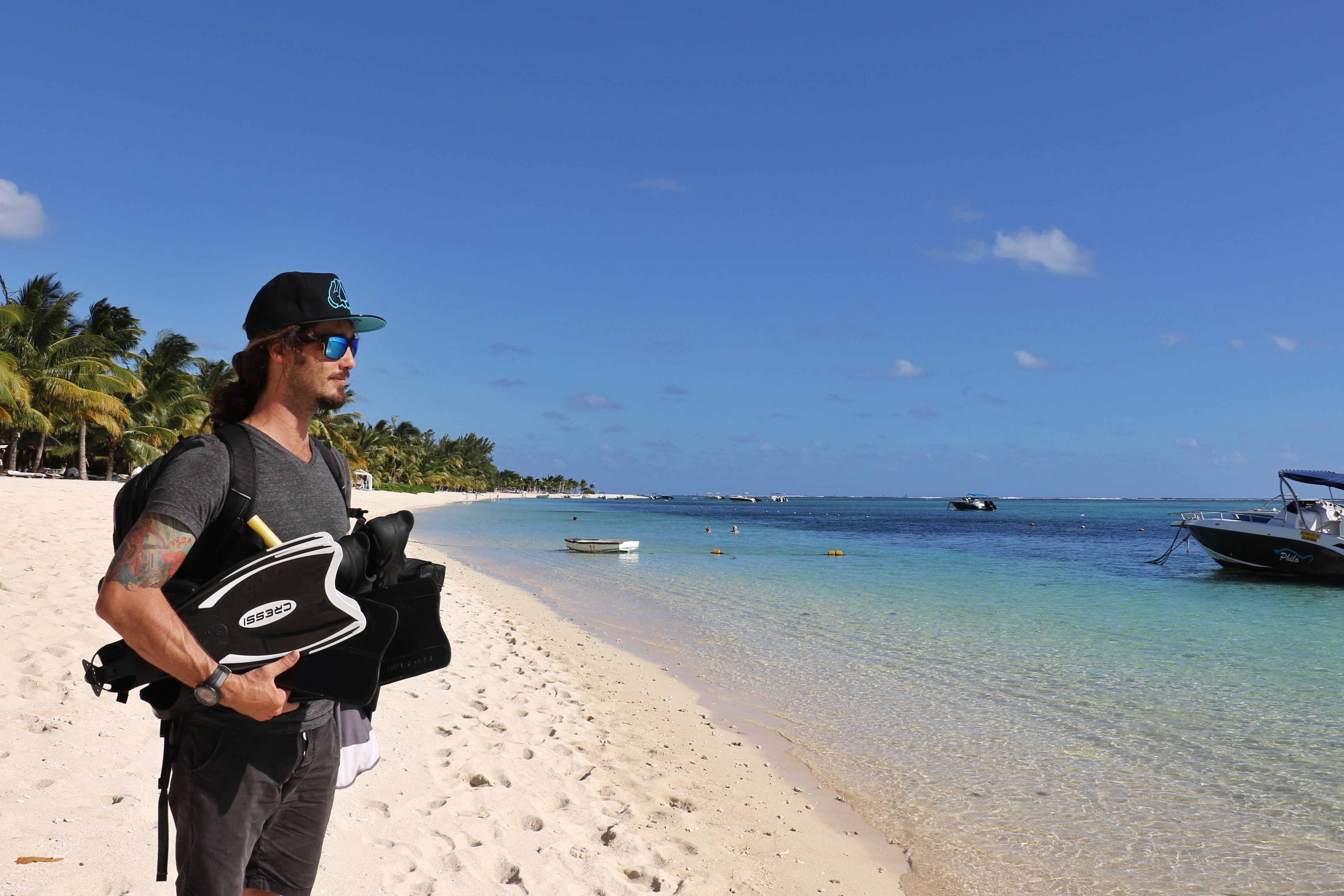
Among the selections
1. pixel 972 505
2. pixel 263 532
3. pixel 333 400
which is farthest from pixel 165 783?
pixel 972 505

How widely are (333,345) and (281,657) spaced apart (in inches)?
31.6

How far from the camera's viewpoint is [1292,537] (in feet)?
79.4

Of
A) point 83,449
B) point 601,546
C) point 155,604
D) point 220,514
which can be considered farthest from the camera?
point 83,449

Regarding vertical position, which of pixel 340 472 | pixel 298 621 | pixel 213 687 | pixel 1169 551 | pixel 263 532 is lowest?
pixel 1169 551

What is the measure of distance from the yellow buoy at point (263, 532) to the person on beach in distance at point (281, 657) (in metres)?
0.05

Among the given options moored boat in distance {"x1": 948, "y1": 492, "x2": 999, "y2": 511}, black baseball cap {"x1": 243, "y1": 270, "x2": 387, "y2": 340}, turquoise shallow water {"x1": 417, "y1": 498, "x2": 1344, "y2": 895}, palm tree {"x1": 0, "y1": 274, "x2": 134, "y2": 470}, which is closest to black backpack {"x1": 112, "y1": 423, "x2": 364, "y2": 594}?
Answer: black baseball cap {"x1": 243, "y1": 270, "x2": 387, "y2": 340}

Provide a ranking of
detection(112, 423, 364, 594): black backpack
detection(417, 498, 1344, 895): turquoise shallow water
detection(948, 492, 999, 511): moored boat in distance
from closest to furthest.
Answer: detection(112, 423, 364, 594): black backpack
detection(417, 498, 1344, 895): turquoise shallow water
detection(948, 492, 999, 511): moored boat in distance

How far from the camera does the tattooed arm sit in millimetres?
1543

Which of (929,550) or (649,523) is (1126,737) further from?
(649,523)

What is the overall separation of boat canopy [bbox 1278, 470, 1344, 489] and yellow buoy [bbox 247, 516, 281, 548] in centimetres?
2885

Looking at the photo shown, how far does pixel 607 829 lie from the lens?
14.9 feet

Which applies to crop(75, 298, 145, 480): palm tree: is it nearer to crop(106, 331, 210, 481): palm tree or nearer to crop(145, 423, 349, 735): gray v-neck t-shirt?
crop(106, 331, 210, 481): palm tree

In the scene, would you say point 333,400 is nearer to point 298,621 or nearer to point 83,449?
point 298,621

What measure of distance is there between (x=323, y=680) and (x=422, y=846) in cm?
267
